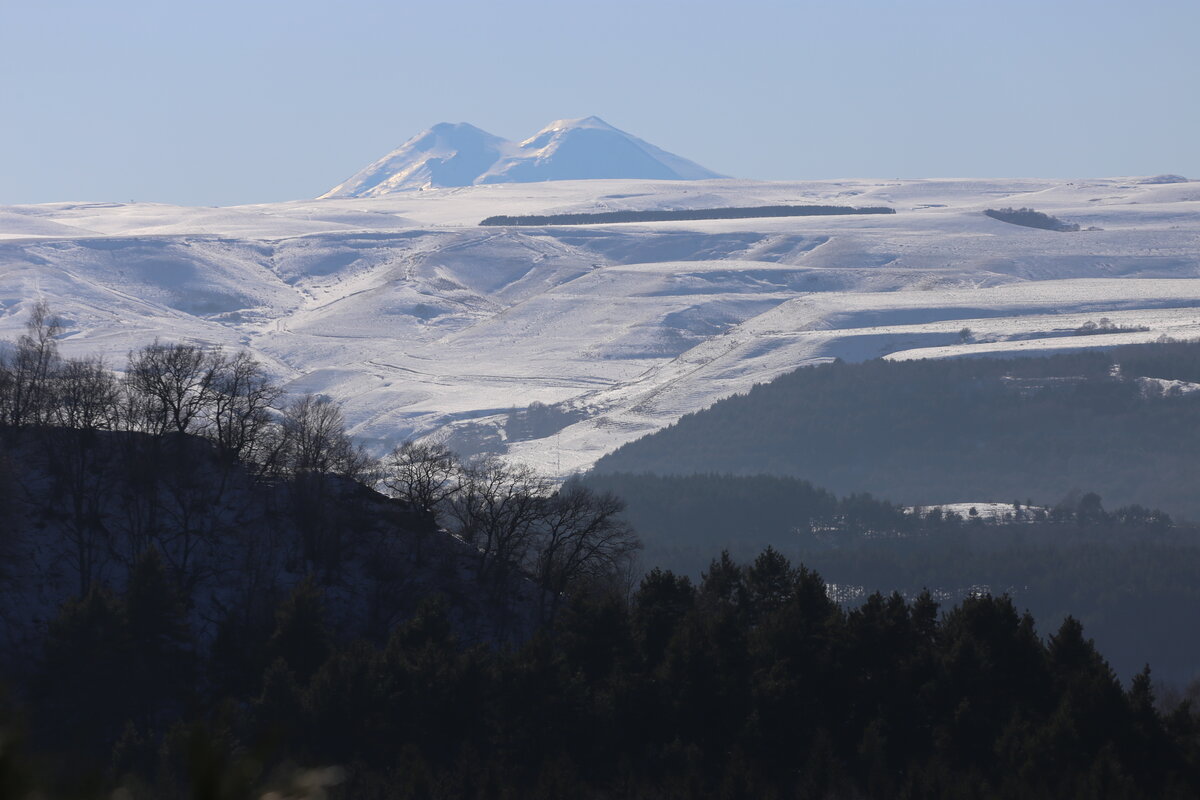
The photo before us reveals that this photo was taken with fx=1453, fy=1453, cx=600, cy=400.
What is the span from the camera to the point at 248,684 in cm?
5662

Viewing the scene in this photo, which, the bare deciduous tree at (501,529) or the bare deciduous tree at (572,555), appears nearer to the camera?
the bare deciduous tree at (501,529)

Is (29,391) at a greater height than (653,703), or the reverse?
(29,391)

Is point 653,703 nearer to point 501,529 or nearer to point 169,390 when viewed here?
→ point 501,529

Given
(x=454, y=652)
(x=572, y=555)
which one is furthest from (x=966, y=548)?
(x=454, y=652)

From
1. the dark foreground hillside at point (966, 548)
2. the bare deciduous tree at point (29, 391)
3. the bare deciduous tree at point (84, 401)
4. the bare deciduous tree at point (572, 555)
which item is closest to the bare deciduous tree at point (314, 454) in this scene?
the bare deciduous tree at point (84, 401)

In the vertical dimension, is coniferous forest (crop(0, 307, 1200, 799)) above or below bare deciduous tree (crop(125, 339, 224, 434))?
below

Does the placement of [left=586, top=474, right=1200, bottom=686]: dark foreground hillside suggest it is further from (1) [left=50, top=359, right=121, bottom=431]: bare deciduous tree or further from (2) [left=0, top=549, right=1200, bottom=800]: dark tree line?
(1) [left=50, top=359, right=121, bottom=431]: bare deciduous tree

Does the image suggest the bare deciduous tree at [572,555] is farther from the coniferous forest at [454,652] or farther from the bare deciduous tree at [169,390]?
the bare deciduous tree at [169,390]

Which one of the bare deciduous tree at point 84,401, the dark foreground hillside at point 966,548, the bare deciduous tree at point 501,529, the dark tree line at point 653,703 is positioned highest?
the bare deciduous tree at point 84,401

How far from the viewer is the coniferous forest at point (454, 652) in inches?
1921

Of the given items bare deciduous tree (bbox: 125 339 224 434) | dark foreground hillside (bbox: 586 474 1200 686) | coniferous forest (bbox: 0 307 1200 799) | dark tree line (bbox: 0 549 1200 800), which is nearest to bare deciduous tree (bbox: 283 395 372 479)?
coniferous forest (bbox: 0 307 1200 799)

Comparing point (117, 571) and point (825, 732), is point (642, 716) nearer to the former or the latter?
point (825, 732)

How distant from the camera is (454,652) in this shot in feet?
185

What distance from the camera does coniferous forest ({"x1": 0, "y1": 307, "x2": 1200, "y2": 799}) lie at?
160 feet
